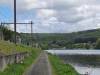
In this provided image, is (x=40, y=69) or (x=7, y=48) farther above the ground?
(x=7, y=48)

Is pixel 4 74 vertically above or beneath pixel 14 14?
beneath

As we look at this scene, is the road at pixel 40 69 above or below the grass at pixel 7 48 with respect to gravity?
below

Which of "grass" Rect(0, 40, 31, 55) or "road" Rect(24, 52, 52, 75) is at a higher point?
"grass" Rect(0, 40, 31, 55)

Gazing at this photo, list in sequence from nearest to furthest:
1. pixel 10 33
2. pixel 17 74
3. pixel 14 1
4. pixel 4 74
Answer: pixel 4 74
pixel 17 74
pixel 14 1
pixel 10 33

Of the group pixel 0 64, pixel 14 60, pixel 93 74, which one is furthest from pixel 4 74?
pixel 93 74

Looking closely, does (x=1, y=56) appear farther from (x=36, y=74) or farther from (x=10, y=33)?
(x=10, y=33)

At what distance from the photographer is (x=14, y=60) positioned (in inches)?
1620

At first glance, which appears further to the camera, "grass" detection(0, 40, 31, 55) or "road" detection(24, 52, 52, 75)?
"grass" detection(0, 40, 31, 55)

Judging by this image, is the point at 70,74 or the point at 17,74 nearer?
the point at 17,74

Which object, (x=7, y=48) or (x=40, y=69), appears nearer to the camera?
(x=40, y=69)

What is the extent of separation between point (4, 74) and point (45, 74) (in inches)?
189

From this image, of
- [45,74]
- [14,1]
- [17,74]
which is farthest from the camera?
[14,1]

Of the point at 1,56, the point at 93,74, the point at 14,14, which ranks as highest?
the point at 14,14

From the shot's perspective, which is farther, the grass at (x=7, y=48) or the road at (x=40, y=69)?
the grass at (x=7, y=48)
